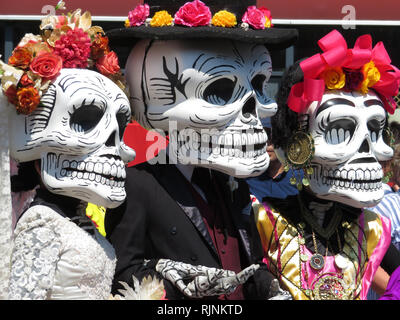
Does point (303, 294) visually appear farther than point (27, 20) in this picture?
No

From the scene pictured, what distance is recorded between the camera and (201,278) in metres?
3.29

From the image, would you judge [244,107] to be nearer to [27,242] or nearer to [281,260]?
[281,260]

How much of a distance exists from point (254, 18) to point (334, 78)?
1.65 feet

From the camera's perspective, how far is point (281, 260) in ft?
12.7

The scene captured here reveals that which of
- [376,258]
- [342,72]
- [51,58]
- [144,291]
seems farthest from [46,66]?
[376,258]

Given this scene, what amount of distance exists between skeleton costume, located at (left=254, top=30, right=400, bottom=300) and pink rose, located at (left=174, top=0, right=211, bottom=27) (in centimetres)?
56

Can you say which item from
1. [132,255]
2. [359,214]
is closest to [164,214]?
[132,255]

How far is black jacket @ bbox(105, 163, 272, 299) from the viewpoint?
3.41 metres

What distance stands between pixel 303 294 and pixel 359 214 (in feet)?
1.76

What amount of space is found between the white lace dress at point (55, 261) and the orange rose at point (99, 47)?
2.30 feet

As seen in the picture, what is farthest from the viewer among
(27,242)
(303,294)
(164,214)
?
(303,294)

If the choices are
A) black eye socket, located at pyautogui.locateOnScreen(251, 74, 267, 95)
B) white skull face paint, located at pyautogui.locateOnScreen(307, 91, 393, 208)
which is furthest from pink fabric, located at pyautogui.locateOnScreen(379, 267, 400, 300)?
black eye socket, located at pyautogui.locateOnScreen(251, 74, 267, 95)

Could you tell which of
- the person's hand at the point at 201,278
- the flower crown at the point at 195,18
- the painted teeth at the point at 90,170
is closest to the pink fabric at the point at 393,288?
the person's hand at the point at 201,278

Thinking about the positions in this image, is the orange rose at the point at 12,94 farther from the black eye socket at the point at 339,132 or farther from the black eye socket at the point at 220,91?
the black eye socket at the point at 339,132
